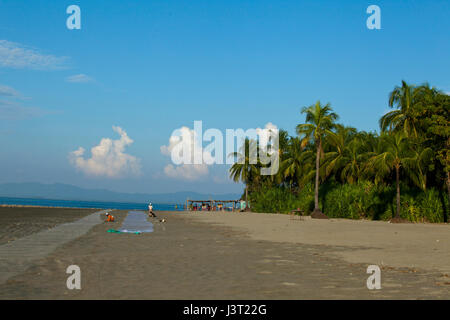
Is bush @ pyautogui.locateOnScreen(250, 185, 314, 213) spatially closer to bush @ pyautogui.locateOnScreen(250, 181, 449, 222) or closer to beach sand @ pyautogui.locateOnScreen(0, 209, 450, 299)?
A: bush @ pyautogui.locateOnScreen(250, 181, 449, 222)

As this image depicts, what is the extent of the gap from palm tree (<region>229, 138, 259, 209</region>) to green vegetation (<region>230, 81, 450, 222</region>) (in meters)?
10.5

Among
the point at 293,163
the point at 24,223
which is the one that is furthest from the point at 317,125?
the point at 24,223

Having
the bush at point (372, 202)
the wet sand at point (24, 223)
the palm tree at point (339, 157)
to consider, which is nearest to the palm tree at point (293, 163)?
the bush at point (372, 202)

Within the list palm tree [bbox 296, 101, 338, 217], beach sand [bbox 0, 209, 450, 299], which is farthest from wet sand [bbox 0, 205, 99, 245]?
palm tree [bbox 296, 101, 338, 217]

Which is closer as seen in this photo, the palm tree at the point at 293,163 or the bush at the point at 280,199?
the bush at the point at 280,199

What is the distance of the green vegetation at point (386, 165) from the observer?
119 ft

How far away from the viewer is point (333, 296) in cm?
780

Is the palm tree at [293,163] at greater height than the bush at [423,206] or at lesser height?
greater

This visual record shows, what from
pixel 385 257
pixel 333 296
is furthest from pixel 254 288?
pixel 385 257

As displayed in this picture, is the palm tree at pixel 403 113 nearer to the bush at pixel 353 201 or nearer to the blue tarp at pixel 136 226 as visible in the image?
the bush at pixel 353 201

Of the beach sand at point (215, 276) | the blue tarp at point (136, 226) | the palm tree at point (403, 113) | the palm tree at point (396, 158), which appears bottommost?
the blue tarp at point (136, 226)

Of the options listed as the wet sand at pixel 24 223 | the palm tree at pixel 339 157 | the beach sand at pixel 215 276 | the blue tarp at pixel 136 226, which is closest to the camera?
the beach sand at pixel 215 276

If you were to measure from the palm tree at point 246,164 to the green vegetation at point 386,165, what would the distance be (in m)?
10.5
